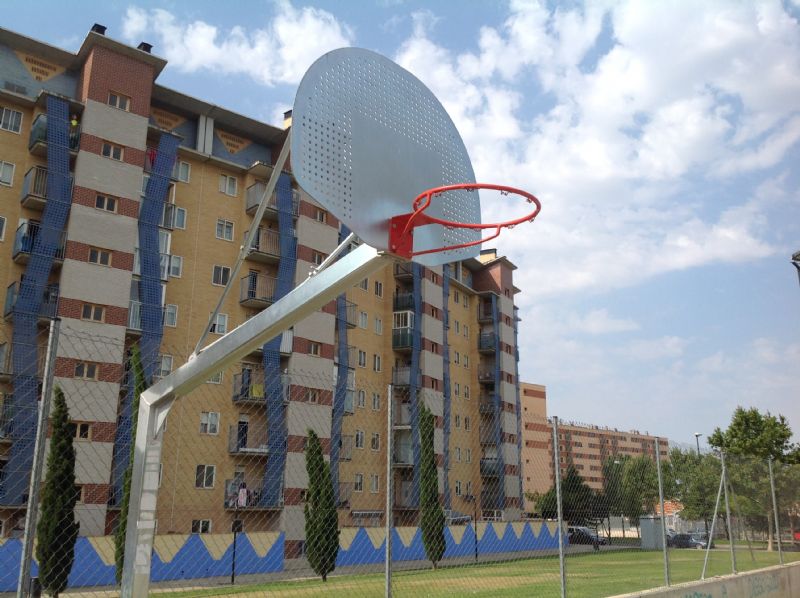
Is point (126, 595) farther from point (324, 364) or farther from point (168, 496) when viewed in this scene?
point (324, 364)

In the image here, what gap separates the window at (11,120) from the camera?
87.9ft

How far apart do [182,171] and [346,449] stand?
16230 mm

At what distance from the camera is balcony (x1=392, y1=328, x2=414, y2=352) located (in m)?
42.3

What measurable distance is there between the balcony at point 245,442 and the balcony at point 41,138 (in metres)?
13.5

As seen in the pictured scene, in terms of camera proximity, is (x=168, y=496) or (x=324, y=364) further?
(x=324, y=364)

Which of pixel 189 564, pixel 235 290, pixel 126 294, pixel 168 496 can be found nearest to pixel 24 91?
pixel 126 294

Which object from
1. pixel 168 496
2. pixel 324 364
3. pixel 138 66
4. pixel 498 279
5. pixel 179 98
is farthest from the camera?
pixel 498 279

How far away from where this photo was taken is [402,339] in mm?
42438

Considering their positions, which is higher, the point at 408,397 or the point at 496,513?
the point at 408,397

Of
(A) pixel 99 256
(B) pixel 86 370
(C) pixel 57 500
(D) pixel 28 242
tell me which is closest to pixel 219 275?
(A) pixel 99 256

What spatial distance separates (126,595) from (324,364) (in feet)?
102

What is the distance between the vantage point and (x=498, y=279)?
180 ft

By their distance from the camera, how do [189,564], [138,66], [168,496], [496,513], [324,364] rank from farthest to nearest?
[496,513] → [324,364] → [138,66] → [168,496] → [189,564]

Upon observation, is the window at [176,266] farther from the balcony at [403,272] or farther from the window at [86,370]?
the balcony at [403,272]
